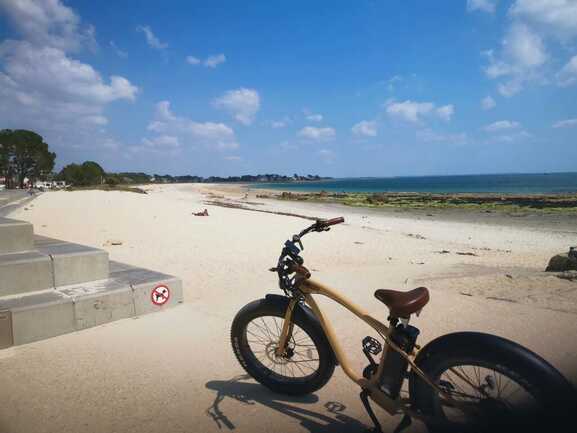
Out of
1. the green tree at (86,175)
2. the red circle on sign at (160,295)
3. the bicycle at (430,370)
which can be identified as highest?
the green tree at (86,175)

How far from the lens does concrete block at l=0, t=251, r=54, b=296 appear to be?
429 centimetres

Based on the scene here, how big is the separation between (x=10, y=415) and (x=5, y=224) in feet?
10.1

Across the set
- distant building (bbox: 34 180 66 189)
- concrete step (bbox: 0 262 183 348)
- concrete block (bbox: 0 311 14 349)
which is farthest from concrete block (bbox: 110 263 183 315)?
distant building (bbox: 34 180 66 189)

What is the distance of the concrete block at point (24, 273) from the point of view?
4285 mm

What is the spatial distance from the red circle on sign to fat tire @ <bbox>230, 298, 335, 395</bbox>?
2140mm

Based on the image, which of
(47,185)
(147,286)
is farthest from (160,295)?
A: (47,185)

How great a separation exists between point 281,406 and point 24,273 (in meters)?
3.64

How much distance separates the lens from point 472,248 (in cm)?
1187

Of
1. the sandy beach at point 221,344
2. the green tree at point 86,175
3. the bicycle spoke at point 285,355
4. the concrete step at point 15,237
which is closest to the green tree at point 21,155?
the green tree at point 86,175

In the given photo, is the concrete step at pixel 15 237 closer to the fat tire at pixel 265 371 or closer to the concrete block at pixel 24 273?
the concrete block at pixel 24 273

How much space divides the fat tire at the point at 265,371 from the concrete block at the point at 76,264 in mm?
2875

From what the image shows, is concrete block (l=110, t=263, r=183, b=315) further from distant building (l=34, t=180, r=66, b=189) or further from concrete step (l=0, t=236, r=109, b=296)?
distant building (l=34, t=180, r=66, b=189)

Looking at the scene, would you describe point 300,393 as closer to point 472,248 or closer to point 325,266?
point 325,266

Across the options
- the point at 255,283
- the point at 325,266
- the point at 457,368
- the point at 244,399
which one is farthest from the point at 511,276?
the point at 244,399
